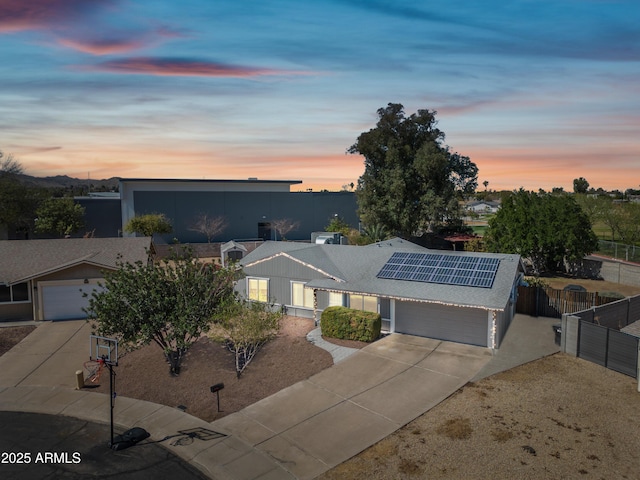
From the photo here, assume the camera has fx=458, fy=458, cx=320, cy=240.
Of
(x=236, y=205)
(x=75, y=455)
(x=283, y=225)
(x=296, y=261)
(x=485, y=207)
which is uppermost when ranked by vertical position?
(x=236, y=205)

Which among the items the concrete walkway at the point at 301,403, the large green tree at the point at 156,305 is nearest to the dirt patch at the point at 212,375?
the concrete walkway at the point at 301,403

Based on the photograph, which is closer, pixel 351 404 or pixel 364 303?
pixel 351 404

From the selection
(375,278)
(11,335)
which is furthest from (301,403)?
(11,335)

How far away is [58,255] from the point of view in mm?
31609

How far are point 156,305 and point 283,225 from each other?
50.8 meters

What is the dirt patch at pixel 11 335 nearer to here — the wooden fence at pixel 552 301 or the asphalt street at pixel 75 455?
the asphalt street at pixel 75 455

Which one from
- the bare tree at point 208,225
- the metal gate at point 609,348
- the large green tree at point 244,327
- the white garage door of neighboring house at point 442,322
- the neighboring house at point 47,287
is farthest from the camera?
the bare tree at point 208,225

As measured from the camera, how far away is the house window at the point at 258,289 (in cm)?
2849

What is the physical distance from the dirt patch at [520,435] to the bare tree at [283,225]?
51040 millimetres

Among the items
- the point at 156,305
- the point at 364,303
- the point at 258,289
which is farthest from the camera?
the point at 258,289

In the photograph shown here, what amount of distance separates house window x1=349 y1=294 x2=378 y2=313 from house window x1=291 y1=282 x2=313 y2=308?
2.97 metres

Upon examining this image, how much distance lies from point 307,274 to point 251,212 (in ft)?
140

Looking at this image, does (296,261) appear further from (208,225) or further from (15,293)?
(208,225)

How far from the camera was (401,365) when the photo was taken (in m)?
20.0
